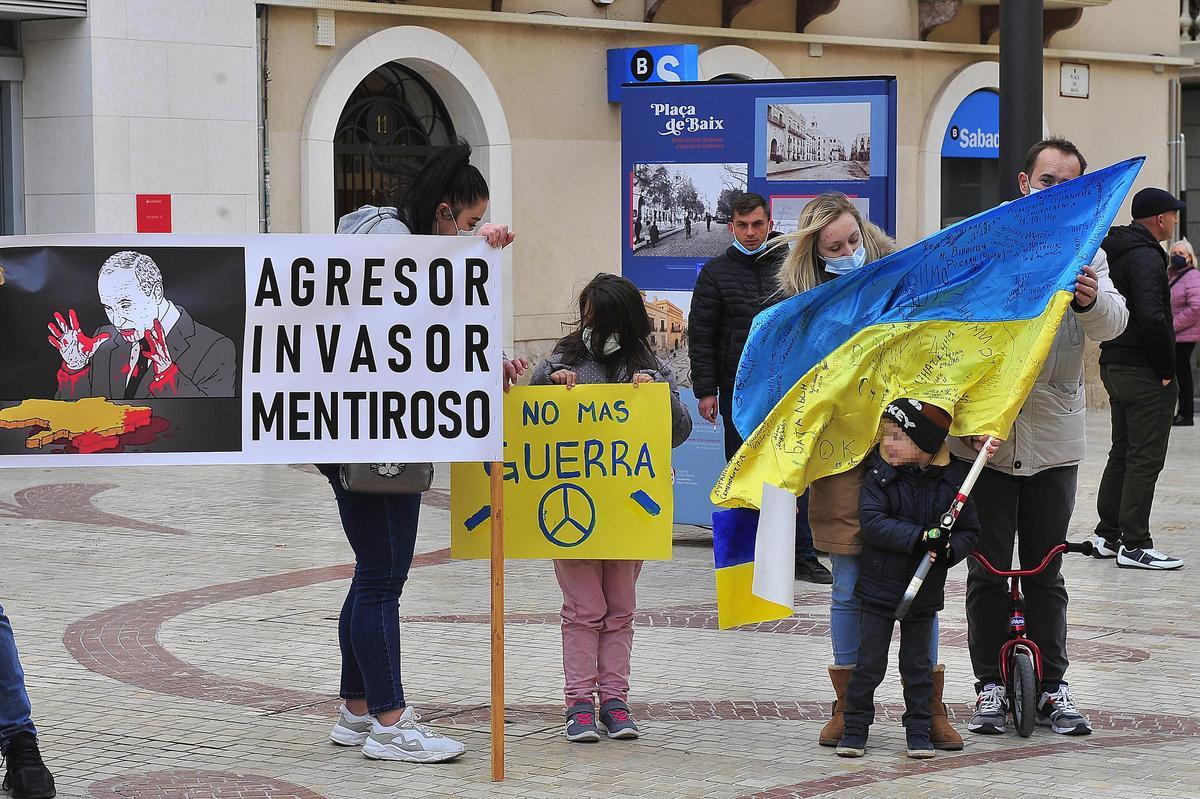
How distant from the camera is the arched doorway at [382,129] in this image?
1638 centimetres

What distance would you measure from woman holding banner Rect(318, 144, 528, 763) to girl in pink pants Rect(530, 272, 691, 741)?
1.53 feet

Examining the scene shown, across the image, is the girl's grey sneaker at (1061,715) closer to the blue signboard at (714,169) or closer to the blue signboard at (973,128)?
the blue signboard at (714,169)

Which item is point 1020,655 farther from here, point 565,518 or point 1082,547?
point 565,518

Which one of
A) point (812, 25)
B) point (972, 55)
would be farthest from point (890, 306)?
point (972, 55)

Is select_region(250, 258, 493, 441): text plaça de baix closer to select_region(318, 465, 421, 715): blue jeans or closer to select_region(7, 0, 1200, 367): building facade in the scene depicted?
select_region(318, 465, 421, 715): blue jeans

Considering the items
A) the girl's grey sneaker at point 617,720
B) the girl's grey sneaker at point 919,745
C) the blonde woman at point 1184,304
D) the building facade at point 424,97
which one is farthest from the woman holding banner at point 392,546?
the blonde woman at point 1184,304

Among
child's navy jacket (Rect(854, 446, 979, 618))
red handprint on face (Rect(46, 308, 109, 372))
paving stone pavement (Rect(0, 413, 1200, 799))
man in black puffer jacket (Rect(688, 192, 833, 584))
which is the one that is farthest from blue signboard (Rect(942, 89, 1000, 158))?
red handprint on face (Rect(46, 308, 109, 372))

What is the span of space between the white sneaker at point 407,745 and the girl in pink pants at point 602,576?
1.47 feet

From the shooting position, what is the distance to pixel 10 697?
541 cm

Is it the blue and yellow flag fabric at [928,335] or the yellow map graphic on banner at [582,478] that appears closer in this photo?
the blue and yellow flag fabric at [928,335]

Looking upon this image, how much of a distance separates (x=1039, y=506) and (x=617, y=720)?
5.25ft

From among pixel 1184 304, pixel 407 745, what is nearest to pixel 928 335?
pixel 407 745

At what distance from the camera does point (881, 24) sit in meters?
19.8

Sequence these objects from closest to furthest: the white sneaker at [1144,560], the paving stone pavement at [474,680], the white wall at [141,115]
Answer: the paving stone pavement at [474,680]
the white sneaker at [1144,560]
the white wall at [141,115]
